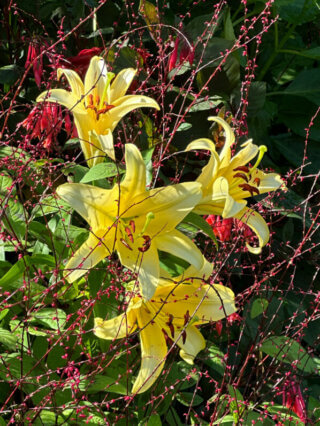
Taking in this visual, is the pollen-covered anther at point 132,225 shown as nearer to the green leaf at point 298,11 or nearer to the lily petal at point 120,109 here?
the lily petal at point 120,109

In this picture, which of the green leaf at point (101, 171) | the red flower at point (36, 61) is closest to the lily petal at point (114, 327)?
the green leaf at point (101, 171)

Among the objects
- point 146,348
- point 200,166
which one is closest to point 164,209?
point 146,348

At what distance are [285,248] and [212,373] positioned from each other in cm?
39

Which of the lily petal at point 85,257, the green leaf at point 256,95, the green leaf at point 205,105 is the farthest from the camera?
the green leaf at point 256,95

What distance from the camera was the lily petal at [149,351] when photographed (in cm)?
110

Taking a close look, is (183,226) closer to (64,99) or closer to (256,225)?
(256,225)

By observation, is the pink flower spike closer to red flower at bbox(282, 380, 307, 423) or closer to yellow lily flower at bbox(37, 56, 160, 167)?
yellow lily flower at bbox(37, 56, 160, 167)

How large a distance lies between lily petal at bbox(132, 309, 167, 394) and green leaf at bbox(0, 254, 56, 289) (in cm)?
19

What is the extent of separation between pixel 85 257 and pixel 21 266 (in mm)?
178

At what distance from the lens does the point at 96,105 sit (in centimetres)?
128

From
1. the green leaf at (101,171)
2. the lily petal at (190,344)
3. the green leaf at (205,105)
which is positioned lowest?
the lily petal at (190,344)

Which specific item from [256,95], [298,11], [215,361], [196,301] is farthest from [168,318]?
[298,11]

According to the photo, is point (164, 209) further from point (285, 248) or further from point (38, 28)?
point (38, 28)

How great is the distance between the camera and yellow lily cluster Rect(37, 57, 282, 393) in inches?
41.4
